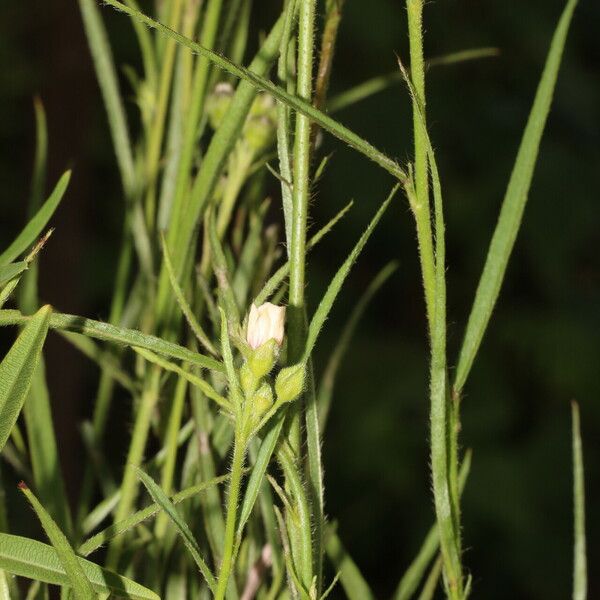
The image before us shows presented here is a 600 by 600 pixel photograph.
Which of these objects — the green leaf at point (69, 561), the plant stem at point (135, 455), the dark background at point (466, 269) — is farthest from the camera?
the dark background at point (466, 269)

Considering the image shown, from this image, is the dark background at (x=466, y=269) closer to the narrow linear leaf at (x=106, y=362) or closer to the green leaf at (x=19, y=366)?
the narrow linear leaf at (x=106, y=362)

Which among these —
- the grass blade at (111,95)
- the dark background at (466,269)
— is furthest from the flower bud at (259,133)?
the dark background at (466,269)

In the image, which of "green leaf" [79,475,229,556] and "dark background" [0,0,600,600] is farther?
"dark background" [0,0,600,600]

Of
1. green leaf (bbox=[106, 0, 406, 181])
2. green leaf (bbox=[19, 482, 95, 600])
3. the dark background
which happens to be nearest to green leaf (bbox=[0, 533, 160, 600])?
green leaf (bbox=[19, 482, 95, 600])

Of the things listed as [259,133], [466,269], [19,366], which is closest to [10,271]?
[19,366]

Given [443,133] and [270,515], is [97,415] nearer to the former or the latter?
[270,515]

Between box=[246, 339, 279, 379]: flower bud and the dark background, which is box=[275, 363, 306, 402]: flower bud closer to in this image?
box=[246, 339, 279, 379]: flower bud

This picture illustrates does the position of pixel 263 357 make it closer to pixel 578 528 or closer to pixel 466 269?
pixel 578 528
